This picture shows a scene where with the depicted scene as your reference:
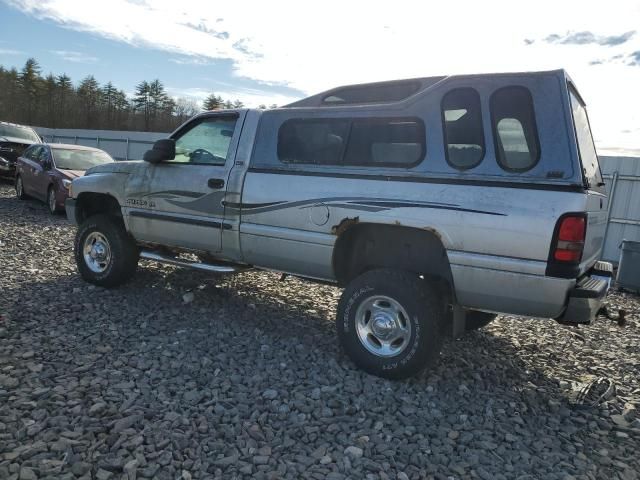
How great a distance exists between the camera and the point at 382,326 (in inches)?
152

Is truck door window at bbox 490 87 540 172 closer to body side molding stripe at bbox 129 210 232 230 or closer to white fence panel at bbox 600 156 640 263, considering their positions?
body side molding stripe at bbox 129 210 232 230

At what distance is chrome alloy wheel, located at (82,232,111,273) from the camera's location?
5.70 meters

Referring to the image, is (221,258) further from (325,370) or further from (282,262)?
(325,370)

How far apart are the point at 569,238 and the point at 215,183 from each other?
313cm

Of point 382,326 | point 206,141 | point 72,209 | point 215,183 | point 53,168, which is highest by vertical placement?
point 206,141

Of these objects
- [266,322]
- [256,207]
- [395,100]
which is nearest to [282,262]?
[256,207]

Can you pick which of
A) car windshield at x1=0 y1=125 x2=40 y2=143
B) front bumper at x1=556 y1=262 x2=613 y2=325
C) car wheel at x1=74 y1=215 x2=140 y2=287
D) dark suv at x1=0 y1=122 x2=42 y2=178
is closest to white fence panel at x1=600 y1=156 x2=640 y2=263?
front bumper at x1=556 y1=262 x2=613 y2=325

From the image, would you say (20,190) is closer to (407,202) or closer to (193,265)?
(193,265)

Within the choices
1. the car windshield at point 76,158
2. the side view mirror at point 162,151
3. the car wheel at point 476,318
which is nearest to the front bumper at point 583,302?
the car wheel at point 476,318

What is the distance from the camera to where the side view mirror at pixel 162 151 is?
198 inches

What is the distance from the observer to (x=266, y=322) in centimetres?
499

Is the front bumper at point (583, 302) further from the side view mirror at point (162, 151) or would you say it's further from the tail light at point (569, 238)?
the side view mirror at point (162, 151)

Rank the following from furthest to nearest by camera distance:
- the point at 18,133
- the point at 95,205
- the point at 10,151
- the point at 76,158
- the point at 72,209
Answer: the point at 18,133, the point at 10,151, the point at 76,158, the point at 95,205, the point at 72,209

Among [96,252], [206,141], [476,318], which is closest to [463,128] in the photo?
[476,318]
